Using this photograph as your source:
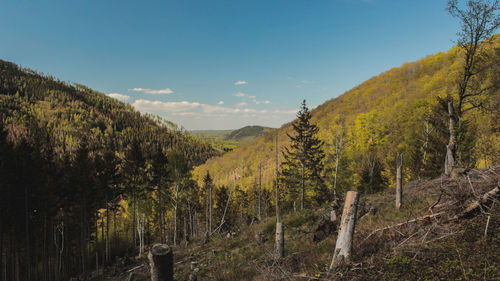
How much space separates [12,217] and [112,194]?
8.43 metres

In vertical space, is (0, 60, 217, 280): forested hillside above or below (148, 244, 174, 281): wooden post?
below

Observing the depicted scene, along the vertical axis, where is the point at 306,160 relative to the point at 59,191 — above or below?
above

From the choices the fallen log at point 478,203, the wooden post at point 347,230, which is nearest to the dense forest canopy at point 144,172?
the fallen log at point 478,203

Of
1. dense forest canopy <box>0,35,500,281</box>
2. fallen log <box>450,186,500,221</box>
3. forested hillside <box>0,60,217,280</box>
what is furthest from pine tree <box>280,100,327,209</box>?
fallen log <box>450,186,500,221</box>

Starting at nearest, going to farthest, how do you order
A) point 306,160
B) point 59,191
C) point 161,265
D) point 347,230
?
1. point 161,265
2. point 347,230
3. point 59,191
4. point 306,160

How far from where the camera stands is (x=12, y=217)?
18.4m

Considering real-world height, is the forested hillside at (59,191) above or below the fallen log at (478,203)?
below

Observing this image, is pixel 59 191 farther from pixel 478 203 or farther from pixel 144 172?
pixel 478 203

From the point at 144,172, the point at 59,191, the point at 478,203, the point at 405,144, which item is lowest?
the point at 59,191

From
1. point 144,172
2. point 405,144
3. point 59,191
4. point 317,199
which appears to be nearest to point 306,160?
point 317,199

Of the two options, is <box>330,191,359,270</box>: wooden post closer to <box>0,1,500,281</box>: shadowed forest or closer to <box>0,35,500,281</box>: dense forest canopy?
<box>0,1,500,281</box>: shadowed forest

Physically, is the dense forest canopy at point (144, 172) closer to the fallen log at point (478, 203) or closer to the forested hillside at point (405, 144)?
the forested hillside at point (405, 144)

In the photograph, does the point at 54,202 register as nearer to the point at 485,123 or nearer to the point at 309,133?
the point at 309,133

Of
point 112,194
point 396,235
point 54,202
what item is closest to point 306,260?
point 396,235
